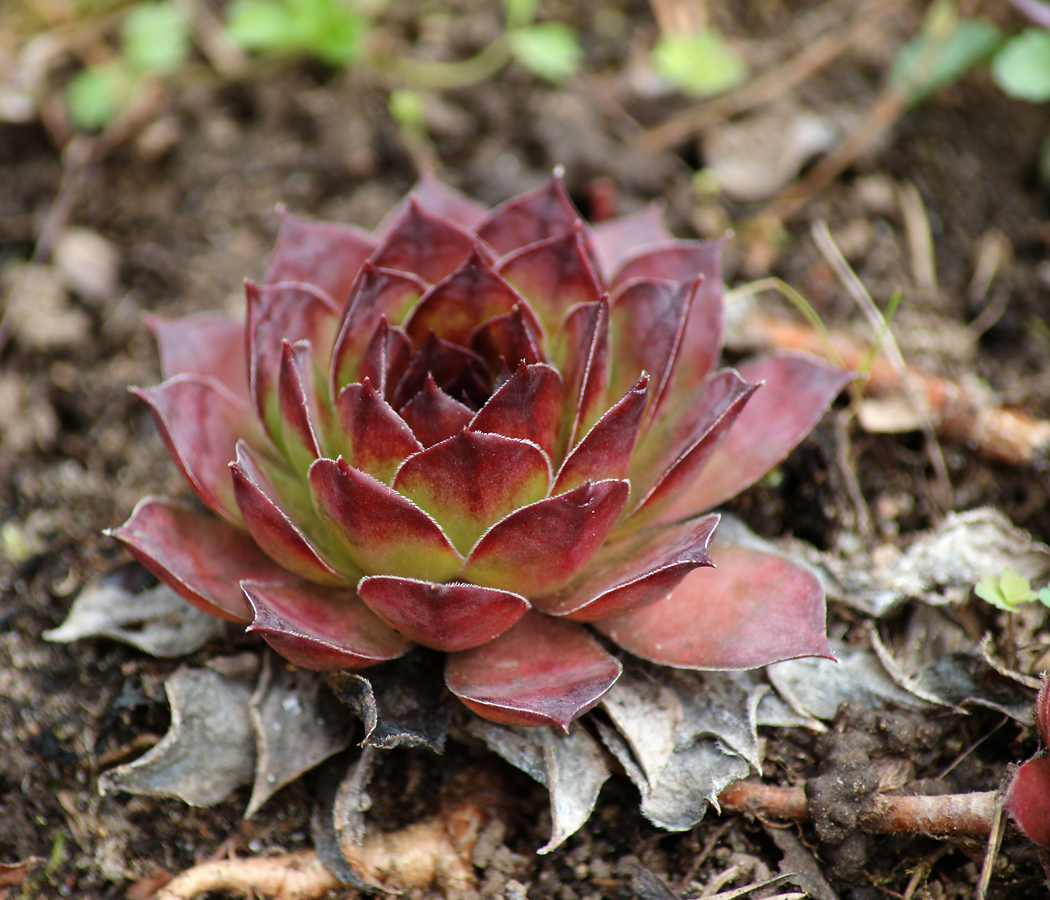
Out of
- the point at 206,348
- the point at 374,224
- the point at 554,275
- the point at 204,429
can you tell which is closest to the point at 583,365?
the point at 554,275

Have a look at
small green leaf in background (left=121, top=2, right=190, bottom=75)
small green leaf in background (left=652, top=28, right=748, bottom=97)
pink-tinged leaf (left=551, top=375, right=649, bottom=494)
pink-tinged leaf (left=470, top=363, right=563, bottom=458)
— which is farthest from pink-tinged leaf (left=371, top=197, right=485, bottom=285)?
small green leaf in background (left=121, top=2, right=190, bottom=75)

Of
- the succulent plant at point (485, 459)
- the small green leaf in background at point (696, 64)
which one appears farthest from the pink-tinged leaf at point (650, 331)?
the small green leaf in background at point (696, 64)

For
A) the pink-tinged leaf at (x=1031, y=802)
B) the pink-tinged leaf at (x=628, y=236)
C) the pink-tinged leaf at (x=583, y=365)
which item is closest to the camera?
the pink-tinged leaf at (x=1031, y=802)

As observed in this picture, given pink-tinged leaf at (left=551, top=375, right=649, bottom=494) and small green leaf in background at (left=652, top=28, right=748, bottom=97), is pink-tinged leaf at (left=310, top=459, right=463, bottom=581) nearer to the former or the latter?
pink-tinged leaf at (left=551, top=375, right=649, bottom=494)

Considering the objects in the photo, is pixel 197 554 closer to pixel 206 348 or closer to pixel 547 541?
pixel 206 348

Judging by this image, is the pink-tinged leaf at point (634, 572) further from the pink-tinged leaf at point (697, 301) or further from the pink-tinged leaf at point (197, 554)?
the pink-tinged leaf at point (197, 554)

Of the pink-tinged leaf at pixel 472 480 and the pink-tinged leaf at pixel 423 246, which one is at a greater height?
the pink-tinged leaf at pixel 423 246

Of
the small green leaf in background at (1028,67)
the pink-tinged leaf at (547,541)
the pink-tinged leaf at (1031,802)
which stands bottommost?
the pink-tinged leaf at (1031,802)

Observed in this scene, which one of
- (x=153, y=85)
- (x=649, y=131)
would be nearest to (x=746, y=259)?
(x=649, y=131)
